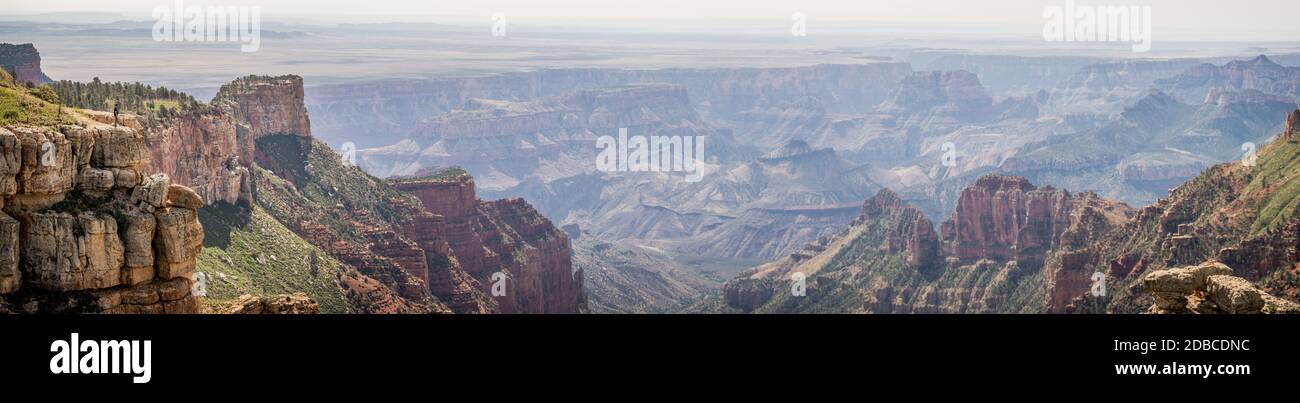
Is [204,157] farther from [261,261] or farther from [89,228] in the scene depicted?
[89,228]

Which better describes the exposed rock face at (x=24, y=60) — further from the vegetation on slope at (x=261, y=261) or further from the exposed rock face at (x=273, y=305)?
the exposed rock face at (x=273, y=305)

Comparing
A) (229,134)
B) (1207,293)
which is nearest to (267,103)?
(229,134)

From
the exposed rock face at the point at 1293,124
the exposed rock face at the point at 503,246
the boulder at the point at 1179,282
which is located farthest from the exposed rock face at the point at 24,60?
the boulder at the point at 1179,282
